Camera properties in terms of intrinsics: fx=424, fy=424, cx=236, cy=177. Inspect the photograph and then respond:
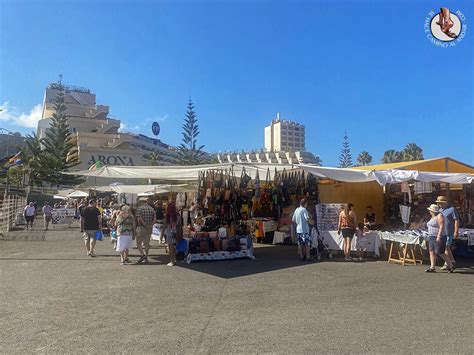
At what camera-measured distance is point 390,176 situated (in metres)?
9.74

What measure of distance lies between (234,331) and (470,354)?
2247mm

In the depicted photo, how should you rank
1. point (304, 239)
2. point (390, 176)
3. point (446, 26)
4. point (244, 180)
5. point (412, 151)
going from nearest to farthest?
point (446, 26) < point (304, 239) < point (390, 176) < point (244, 180) < point (412, 151)

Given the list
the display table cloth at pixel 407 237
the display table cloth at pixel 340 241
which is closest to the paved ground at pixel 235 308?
the display table cloth at pixel 407 237

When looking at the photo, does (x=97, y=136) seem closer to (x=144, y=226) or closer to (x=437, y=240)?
(x=144, y=226)

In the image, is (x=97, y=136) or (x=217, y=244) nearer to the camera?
(x=217, y=244)

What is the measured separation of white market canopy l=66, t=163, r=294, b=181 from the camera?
10.5m

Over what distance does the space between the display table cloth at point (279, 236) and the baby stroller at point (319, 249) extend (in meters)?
2.20

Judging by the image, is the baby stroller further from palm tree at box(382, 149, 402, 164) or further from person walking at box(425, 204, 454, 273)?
palm tree at box(382, 149, 402, 164)

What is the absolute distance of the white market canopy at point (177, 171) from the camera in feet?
34.5

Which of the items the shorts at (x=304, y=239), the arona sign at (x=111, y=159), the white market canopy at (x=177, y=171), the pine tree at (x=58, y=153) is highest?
the arona sign at (x=111, y=159)

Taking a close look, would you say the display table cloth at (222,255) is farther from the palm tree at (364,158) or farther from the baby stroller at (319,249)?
the palm tree at (364,158)

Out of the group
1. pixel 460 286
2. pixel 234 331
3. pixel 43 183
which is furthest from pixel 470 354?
pixel 43 183

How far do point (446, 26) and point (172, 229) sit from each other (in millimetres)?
7231

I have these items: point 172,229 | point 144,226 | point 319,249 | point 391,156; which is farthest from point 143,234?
point 391,156
